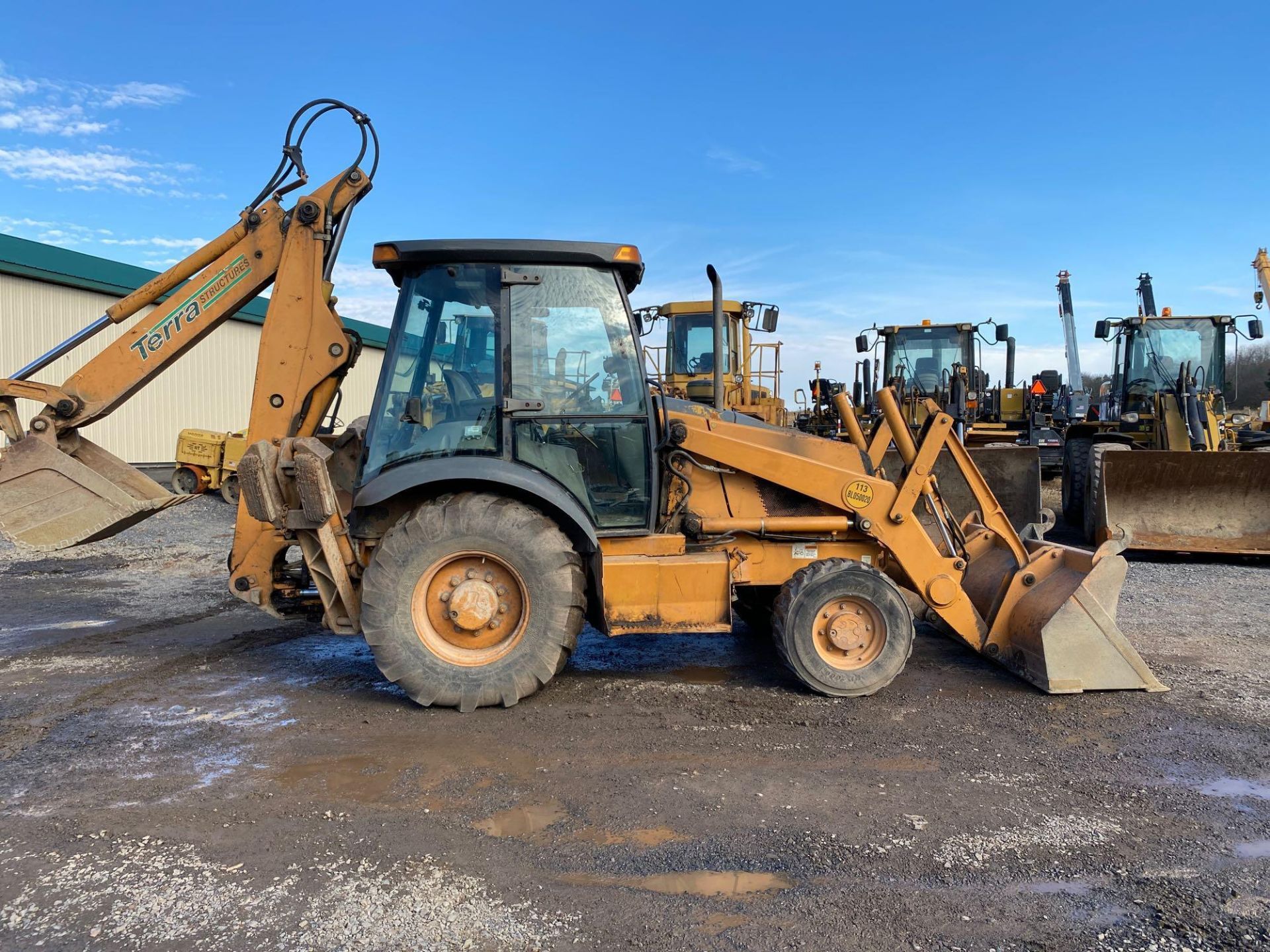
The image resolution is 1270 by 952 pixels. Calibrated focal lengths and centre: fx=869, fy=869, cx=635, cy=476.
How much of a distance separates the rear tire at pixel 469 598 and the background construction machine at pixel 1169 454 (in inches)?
169

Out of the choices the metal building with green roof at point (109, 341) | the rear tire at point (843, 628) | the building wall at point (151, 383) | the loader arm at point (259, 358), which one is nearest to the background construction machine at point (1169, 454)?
the rear tire at point (843, 628)

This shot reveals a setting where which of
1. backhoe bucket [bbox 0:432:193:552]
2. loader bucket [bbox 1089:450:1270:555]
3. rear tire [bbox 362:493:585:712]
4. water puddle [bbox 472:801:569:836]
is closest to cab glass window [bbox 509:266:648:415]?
rear tire [bbox 362:493:585:712]

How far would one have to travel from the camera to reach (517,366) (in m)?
4.62

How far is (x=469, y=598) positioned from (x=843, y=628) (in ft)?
6.53

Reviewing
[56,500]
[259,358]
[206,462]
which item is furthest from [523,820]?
[206,462]

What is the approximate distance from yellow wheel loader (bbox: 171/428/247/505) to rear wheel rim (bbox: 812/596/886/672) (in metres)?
11.8

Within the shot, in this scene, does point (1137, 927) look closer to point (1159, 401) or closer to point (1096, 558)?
point (1096, 558)

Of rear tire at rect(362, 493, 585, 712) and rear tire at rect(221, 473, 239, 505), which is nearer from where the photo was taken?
rear tire at rect(362, 493, 585, 712)

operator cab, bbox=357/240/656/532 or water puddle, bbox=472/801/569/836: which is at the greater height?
operator cab, bbox=357/240/656/532

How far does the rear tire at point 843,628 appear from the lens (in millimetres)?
4652

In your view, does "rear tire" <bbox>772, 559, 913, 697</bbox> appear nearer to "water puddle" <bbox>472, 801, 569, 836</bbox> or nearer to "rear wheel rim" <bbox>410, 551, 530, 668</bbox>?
"rear wheel rim" <bbox>410, 551, 530, 668</bbox>

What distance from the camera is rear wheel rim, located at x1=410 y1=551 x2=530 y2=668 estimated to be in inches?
175

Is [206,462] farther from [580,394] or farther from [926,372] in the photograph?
[926,372]

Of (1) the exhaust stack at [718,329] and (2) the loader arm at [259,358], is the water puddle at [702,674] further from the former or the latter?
(2) the loader arm at [259,358]
